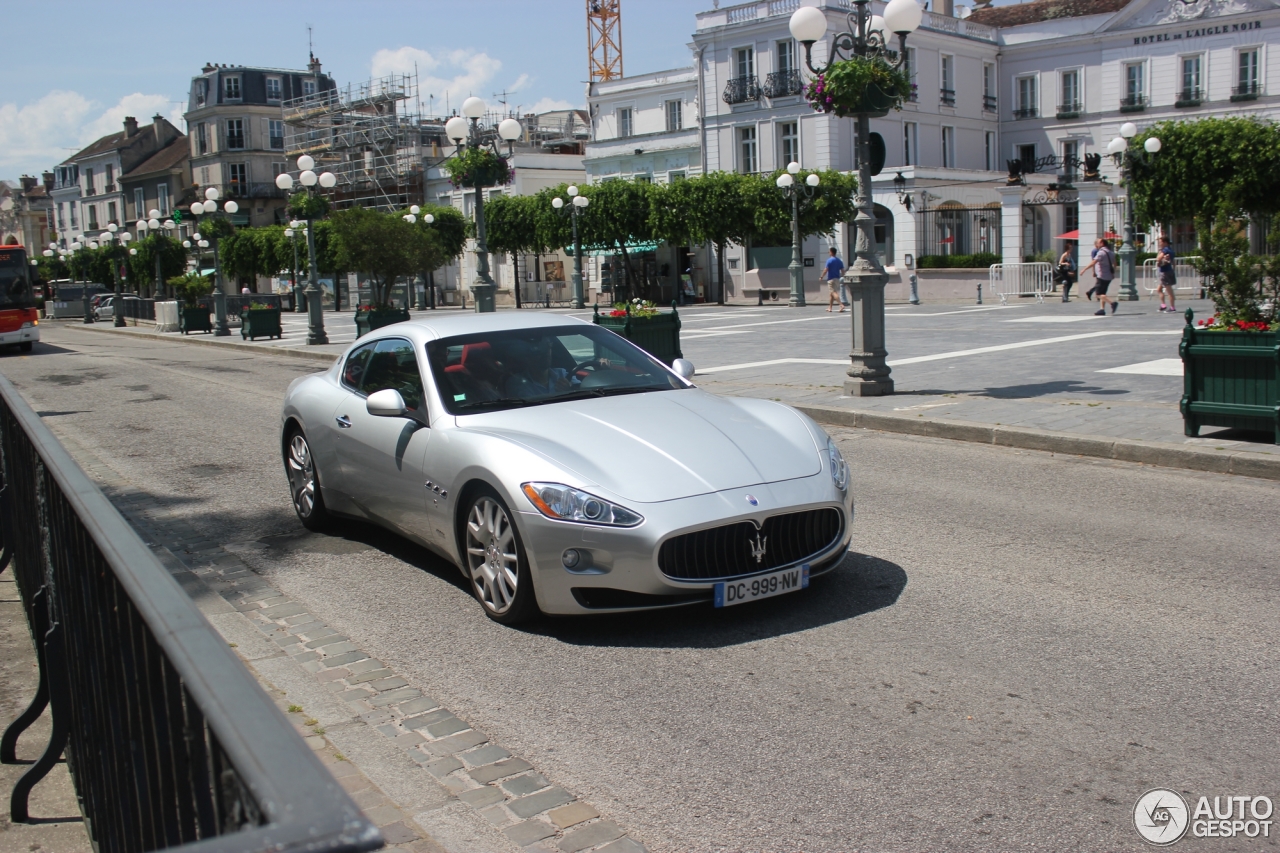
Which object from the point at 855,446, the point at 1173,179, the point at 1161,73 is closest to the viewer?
the point at 855,446

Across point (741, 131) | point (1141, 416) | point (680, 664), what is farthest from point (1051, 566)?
point (741, 131)

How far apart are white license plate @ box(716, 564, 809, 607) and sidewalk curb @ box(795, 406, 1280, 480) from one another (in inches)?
197

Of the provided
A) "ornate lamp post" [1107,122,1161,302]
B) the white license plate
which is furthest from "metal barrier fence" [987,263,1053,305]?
the white license plate

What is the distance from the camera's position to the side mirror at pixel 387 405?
244 inches

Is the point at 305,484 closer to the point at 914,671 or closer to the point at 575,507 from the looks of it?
the point at 575,507

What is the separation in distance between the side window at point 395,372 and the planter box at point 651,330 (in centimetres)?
849

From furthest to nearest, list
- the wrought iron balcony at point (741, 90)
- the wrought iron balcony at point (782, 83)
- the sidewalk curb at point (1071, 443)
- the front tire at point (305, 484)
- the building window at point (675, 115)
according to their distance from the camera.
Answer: the building window at point (675, 115) < the wrought iron balcony at point (741, 90) < the wrought iron balcony at point (782, 83) < the sidewalk curb at point (1071, 443) < the front tire at point (305, 484)

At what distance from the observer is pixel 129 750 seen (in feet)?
8.42

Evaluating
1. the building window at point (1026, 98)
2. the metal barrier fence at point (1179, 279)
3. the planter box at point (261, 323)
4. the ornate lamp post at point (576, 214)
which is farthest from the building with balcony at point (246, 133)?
the metal barrier fence at point (1179, 279)

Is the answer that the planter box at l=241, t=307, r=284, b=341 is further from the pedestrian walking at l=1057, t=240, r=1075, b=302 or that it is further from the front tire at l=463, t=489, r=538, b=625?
the front tire at l=463, t=489, r=538, b=625

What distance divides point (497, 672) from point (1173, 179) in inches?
1629

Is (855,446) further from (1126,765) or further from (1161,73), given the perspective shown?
(1161,73)

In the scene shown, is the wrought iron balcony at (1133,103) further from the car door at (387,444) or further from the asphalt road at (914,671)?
the car door at (387,444)

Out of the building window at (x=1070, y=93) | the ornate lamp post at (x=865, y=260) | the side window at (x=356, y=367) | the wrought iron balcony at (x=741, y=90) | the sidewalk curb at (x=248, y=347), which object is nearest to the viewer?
the side window at (x=356, y=367)
